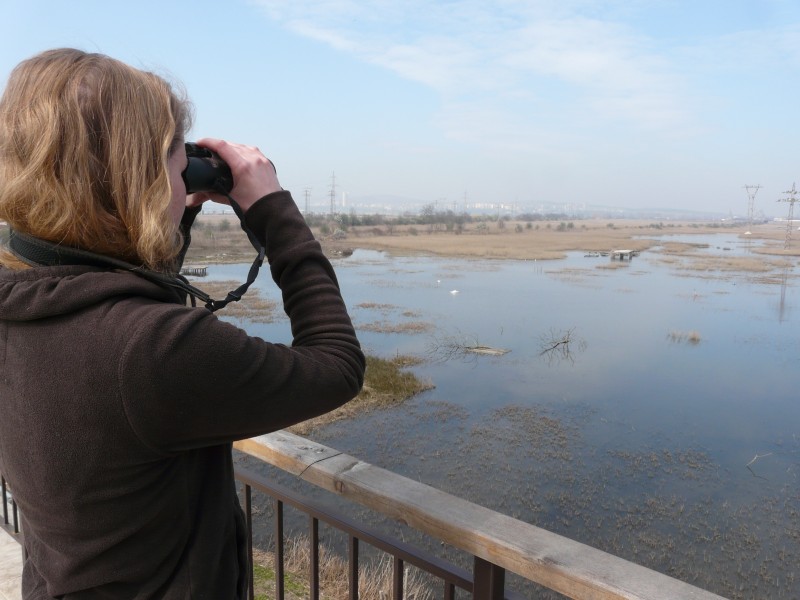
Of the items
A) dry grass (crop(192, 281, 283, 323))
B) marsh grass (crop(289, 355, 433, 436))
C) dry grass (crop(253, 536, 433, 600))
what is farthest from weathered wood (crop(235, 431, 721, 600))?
dry grass (crop(192, 281, 283, 323))

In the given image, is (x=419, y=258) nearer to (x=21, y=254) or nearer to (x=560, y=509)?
(x=560, y=509)

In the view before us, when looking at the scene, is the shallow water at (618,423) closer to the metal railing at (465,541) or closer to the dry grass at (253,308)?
the dry grass at (253,308)

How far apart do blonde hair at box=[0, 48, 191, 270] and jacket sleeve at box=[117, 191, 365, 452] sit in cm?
12

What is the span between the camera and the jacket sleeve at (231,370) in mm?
804

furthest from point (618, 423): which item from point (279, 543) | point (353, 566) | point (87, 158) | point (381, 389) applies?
point (87, 158)

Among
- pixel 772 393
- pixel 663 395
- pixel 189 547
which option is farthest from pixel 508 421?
pixel 189 547

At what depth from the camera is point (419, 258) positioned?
44281 mm

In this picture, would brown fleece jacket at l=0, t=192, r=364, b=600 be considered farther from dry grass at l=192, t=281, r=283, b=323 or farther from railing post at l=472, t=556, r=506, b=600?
dry grass at l=192, t=281, r=283, b=323

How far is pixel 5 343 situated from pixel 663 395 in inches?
633

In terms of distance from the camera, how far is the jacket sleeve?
80 cm

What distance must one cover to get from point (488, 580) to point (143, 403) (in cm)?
83

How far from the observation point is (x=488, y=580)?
4.26 feet

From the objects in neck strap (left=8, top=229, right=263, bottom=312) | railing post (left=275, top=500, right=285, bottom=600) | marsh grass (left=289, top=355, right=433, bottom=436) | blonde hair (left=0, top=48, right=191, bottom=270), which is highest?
blonde hair (left=0, top=48, right=191, bottom=270)

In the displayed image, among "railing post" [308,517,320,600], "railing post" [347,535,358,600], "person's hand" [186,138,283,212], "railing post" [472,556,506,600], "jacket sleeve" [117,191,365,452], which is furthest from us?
"railing post" [308,517,320,600]
